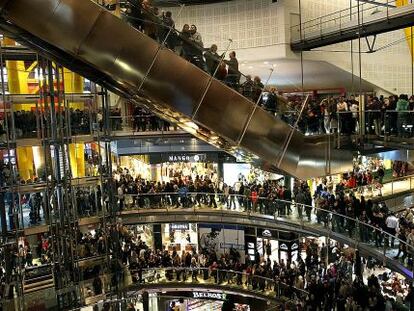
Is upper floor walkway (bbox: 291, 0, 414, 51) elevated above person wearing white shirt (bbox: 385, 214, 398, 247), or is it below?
above

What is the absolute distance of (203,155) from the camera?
27062 millimetres

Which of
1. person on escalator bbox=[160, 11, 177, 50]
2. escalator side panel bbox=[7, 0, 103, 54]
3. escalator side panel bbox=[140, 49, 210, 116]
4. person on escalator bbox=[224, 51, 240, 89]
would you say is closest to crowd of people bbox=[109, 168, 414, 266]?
person on escalator bbox=[224, 51, 240, 89]

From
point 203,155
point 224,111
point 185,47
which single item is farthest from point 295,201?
point 185,47

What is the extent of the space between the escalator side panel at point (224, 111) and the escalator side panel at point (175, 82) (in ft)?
0.76

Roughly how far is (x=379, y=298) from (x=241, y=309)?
35.3 feet

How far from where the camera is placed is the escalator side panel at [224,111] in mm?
10648

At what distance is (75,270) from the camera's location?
1711 centimetres

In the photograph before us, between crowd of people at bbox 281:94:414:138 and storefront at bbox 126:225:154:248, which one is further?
storefront at bbox 126:225:154:248

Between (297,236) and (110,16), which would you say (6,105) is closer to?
(110,16)

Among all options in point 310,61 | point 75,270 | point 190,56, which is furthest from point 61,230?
point 310,61

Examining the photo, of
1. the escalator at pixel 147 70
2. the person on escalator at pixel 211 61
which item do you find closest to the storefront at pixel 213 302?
the escalator at pixel 147 70

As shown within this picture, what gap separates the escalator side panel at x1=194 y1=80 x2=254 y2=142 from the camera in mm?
10648

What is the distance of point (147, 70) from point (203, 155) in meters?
16.9

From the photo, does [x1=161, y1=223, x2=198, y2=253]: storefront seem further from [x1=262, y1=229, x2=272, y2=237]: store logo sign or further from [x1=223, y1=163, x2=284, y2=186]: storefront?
[x1=262, y1=229, x2=272, y2=237]: store logo sign
